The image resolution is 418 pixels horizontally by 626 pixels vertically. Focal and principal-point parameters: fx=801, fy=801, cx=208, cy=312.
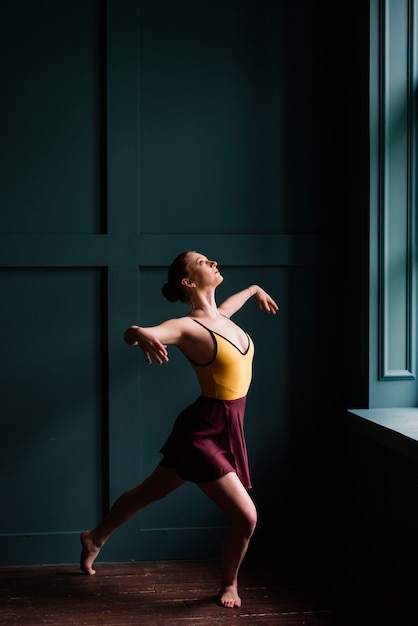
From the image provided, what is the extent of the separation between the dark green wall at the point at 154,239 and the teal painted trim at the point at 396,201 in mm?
285

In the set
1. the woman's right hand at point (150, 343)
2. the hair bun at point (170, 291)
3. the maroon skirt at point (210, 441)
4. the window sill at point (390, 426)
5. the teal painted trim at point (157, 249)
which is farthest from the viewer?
the teal painted trim at point (157, 249)

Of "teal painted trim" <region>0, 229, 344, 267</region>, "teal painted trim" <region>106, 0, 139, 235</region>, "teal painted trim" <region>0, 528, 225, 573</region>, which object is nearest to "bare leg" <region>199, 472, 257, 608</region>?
"teal painted trim" <region>0, 528, 225, 573</region>

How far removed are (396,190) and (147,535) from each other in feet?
5.75

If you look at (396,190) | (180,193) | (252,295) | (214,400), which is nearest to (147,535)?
(214,400)

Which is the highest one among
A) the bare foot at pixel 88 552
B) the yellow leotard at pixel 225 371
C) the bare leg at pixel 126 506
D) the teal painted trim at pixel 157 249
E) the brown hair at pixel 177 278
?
the teal painted trim at pixel 157 249

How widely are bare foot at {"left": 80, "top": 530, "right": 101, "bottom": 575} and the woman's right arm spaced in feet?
3.09

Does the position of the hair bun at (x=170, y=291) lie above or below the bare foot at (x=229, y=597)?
above

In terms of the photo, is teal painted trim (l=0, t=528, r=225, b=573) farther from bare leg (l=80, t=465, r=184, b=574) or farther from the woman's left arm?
the woman's left arm

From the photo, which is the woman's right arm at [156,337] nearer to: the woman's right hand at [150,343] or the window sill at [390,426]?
the woman's right hand at [150,343]

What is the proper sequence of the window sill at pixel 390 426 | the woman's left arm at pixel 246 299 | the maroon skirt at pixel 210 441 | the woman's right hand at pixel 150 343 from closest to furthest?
the woman's right hand at pixel 150 343 < the window sill at pixel 390 426 < the maroon skirt at pixel 210 441 < the woman's left arm at pixel 246 299

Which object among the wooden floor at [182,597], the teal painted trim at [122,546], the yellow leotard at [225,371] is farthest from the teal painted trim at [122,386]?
the yellow leotard at [225,371]

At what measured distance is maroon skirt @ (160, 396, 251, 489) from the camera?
283 cm

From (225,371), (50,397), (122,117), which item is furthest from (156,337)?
(122,117)

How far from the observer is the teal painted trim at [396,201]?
319 cm
